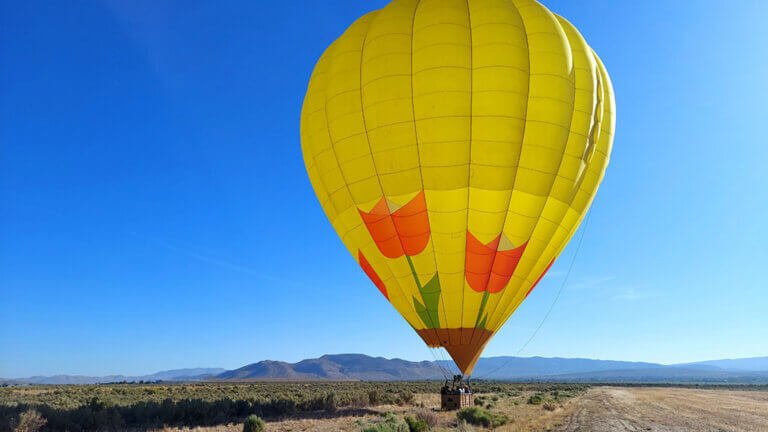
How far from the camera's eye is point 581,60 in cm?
1576

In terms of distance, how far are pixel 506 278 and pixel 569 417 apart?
876 centimetres

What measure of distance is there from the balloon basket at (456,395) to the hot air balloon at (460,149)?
1346 mm

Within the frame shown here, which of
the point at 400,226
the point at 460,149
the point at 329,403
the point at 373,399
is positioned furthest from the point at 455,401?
the point at 460,149

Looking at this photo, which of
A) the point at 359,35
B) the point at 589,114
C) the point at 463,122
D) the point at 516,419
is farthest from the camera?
the point at 516,419

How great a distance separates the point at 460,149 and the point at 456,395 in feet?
29.0

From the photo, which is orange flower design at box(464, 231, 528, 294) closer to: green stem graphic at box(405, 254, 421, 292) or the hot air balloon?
the hot air balloon

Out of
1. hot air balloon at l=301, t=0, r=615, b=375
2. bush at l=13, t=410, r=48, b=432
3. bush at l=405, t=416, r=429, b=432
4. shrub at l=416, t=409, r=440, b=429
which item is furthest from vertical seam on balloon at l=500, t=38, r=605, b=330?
bush at l=13, t=410, r=48, b=432

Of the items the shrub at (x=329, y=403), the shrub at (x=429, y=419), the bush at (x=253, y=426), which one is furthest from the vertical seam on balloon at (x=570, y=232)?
the shrub at (x=329, y=403)

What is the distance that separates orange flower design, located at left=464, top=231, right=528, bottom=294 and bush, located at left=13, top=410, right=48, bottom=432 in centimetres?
1299

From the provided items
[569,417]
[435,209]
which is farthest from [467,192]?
[569,417]

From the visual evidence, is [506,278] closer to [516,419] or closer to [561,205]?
[561,205]

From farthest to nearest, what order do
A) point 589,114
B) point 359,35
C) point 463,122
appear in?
1. point 359,35
2. point 589,114
3. point 463,122

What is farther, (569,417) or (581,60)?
(569,417)

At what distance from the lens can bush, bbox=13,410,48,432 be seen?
491 inches
